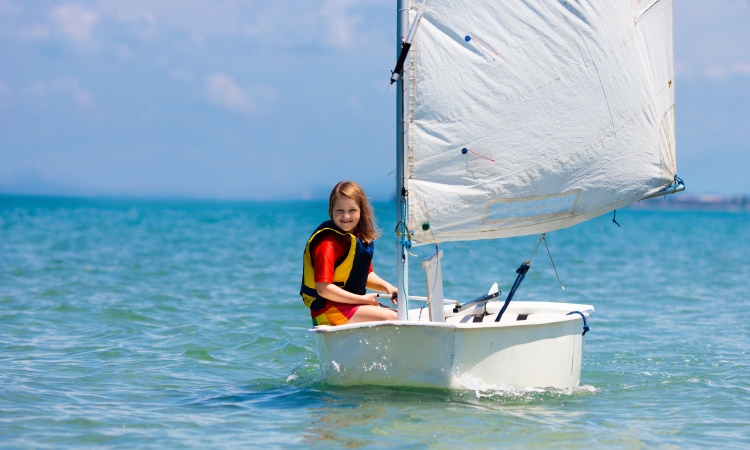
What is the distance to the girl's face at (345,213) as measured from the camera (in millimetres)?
6004

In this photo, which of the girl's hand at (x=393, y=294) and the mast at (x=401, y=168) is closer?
the mast at (x=401, y=168)

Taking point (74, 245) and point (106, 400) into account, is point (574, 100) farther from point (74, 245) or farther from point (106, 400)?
point (74, 245)

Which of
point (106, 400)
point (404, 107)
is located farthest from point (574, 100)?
point (106, 400)

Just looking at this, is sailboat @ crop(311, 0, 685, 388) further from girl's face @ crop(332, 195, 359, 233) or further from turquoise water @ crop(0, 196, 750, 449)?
girl's face @ crop(332, 195, 359, 233)

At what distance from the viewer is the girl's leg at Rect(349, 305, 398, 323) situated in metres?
5.95

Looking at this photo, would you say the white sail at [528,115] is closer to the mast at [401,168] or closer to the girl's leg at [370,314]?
the mast at [401,168]

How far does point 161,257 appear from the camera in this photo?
69.4ft

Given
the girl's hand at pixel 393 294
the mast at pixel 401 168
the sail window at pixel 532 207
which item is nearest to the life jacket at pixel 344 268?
the girl's hand at pixel 393 294

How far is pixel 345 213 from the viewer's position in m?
6.02

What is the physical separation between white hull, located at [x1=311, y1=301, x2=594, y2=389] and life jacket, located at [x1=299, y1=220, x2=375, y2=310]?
38 cm

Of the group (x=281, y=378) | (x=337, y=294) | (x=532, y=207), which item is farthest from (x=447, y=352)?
(x=281, y=378)

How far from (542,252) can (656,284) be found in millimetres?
9339

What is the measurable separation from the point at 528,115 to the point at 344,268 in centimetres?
161

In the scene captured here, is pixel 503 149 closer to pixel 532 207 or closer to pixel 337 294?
pixel 532 207
